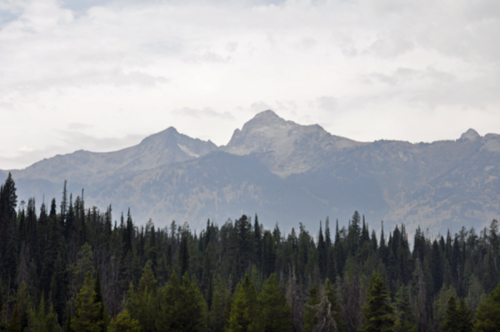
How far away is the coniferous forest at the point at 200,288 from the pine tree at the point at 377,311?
18 centimetres

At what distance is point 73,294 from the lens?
12962 cm

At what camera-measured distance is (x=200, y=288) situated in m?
157

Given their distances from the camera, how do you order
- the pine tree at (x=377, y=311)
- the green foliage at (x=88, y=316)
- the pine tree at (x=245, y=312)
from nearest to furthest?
the pine tree at (x=377, y=311) → the green foliage at (x=88, y=316) → the pine tree at (x=245, y=312)

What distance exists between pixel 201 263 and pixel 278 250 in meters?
30.0

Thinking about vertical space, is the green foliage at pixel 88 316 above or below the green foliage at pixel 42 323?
above

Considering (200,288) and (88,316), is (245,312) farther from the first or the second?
(200,288)

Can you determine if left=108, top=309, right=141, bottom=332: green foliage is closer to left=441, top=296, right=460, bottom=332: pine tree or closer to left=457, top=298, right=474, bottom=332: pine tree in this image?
left=441, top=296, right=460, bottom=332: pine tree

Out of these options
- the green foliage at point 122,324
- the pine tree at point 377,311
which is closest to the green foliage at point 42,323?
the green foliage at point 122,324

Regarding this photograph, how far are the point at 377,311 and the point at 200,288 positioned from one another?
7290cm

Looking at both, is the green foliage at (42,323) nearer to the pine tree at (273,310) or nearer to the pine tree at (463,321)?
the pine tree at (273,310)

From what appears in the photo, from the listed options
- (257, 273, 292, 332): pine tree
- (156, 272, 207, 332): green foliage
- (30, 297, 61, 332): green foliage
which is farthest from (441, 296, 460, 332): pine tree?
(30, 297, 61, 332): green foliage

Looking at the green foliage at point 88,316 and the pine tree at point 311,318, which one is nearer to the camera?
the green foliage at point 88,316

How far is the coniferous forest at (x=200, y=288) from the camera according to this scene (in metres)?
98.8

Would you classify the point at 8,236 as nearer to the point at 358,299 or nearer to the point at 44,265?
the point at 44,265
